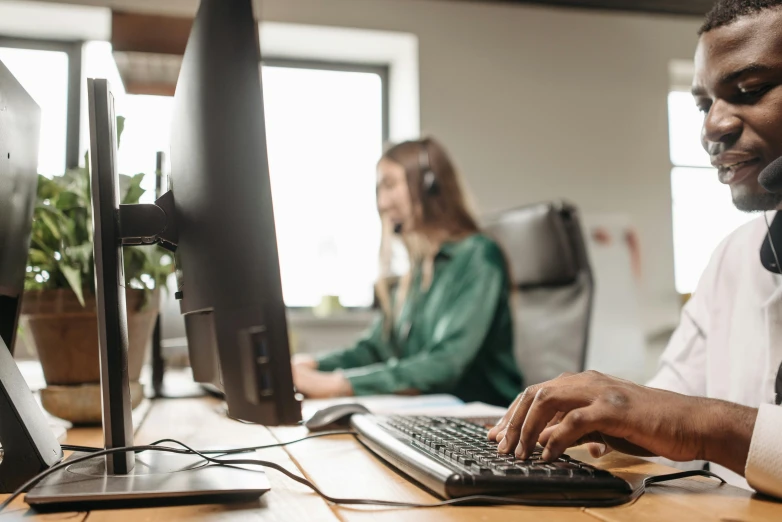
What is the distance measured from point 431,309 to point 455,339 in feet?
0.83

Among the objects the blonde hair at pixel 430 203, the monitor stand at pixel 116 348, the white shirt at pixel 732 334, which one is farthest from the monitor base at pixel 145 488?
the blonde hair at pixel 430 203

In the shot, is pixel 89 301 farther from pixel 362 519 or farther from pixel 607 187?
pixel 607 187

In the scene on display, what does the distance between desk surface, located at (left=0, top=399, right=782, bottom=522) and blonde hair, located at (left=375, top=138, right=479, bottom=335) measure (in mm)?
1325

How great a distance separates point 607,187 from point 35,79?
8.90ft

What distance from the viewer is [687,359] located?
1.14 meters

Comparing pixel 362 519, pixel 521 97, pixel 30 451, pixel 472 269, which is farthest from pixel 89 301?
pixel 521 97

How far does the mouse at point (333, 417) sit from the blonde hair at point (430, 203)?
3.72 ft

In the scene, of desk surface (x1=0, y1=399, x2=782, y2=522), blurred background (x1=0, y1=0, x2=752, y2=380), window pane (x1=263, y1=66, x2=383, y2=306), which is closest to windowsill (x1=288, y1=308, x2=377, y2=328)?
blurred background (x1=0, y1=0, x2=752, y2=380)

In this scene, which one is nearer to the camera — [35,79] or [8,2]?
[8,2]

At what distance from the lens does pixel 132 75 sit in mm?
2086

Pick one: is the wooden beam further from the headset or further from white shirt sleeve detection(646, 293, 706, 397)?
white shirt sleeve detection(646, 293, 706, 397)

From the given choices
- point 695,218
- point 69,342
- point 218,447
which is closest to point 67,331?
point 69,342

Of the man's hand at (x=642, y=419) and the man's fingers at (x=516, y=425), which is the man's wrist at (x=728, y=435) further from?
the man's fingers at (x=516, y=425)

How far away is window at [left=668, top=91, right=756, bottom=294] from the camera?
373 cm
